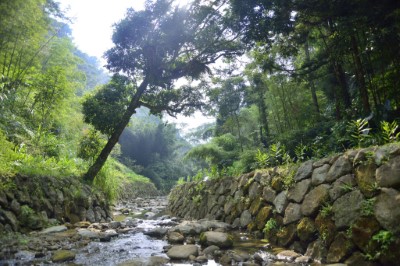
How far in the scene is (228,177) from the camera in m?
7.87

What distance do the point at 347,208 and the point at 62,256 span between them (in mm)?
4030

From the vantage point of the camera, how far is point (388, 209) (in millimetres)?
3016

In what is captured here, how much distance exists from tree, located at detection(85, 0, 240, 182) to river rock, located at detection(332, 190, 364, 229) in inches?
235

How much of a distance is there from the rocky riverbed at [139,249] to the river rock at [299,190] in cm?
89

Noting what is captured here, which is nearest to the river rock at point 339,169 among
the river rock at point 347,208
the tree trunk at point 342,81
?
the river rock at point 347,208

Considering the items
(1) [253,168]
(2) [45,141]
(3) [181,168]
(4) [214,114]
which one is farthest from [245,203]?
(3) [181,168]

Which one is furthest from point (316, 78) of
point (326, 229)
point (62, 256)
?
point (62, 256)

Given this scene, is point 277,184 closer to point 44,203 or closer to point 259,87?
point 44,203

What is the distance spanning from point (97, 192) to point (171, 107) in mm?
3819

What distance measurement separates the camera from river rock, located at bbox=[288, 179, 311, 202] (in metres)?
4.49

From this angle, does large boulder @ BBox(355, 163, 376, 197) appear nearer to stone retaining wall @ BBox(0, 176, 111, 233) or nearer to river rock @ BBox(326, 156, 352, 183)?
river rock @ BBox(326, 156, 352, 183)

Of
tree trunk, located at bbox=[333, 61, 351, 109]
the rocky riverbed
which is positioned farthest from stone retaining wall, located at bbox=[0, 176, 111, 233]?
tree trunk, located at bbox=[333, 61, 351, 109]

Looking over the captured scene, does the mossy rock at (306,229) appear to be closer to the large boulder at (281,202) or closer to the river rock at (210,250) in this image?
the large boulder at (281,202)

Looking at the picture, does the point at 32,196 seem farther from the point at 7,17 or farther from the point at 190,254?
the point at 7,17
